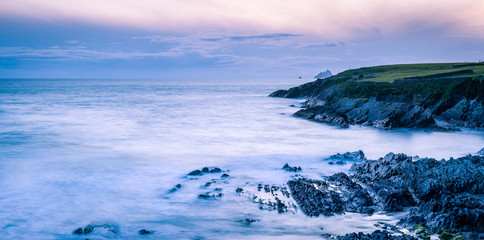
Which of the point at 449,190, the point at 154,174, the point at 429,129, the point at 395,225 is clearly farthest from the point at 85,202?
the point at 429,129

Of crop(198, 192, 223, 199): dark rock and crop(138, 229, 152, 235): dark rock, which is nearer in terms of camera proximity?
crop(138, 229, 152, 235): dark rock

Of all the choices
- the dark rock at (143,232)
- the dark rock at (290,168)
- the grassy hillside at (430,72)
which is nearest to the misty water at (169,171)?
the dark rock at (143,232)

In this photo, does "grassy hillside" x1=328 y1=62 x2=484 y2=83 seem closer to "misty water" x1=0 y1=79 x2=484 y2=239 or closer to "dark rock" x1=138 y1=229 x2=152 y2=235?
"misty water" x1=0 y1=79 x2=484 y2=239

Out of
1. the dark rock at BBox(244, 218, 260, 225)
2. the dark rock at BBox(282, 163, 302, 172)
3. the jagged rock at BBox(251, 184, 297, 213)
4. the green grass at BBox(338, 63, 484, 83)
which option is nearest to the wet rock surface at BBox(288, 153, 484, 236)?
the jagged rock at BBox(251, 184, 297, 213)

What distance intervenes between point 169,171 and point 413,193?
10290 mm

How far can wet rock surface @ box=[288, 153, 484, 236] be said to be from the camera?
8.79 metres

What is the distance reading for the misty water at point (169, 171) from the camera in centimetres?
1034

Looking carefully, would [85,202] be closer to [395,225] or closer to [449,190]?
[395,225]

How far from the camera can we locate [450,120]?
28.8 m

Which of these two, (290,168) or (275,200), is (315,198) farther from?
(290,168)

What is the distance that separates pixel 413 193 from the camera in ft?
37.5

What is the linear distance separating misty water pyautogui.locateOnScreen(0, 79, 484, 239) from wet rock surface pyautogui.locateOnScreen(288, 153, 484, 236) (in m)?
0.72

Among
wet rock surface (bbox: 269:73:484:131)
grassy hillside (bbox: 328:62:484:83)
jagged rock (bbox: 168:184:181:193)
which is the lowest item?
jagged rock (bbox: 168:184:181:193)

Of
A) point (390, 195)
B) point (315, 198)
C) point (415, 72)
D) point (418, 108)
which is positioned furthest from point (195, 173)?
point (415, 72)
